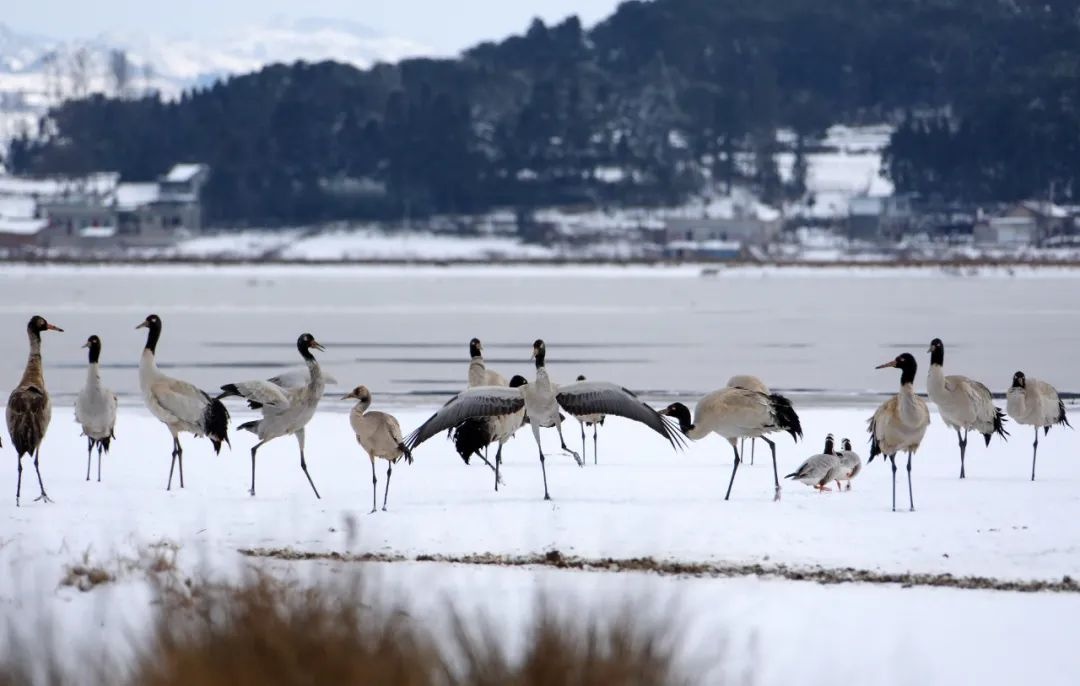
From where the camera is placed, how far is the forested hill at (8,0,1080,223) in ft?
461

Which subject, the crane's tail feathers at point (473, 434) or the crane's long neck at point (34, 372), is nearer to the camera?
the crane's long neck at point (34, 372)

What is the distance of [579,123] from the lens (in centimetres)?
15488

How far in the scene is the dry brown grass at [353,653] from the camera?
525 cm

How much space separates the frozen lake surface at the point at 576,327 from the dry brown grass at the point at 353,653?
13.6 meters

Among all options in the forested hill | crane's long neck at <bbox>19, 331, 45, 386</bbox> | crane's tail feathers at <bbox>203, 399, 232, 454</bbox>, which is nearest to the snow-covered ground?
crane's tail feathers at <bbox>203, 399, 232, 454</bbox>

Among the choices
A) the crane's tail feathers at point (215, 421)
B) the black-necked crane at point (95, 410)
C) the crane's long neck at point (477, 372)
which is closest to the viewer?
the black-necked crane at point (95, 410)

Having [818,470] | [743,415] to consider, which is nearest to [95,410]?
[743,415]

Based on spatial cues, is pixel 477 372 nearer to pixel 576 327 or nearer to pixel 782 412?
pixel 782 412

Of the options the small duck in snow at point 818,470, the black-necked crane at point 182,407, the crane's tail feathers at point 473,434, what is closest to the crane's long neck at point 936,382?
the small duck in snow at point 818,470

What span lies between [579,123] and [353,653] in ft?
495

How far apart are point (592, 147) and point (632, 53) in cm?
4795

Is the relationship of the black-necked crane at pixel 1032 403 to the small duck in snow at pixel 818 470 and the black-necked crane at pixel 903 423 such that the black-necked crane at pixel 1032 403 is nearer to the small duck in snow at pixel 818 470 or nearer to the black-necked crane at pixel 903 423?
the black-necked crane at pixel 903 423

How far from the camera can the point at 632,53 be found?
196 metres

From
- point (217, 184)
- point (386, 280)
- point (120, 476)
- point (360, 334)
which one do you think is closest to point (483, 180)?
point (217, 184)
